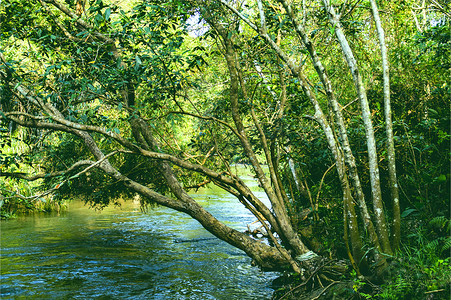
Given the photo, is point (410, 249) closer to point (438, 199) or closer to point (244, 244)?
point (438, 199)

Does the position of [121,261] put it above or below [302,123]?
below

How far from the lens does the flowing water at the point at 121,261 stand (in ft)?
24.1

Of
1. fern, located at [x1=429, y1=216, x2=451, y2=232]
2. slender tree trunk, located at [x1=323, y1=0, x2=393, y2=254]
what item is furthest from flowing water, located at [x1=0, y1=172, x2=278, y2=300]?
fern, located at [x1=429, y1=216, x2=451, y2=232]

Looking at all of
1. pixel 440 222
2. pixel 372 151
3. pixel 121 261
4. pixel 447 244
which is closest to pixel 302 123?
pixel 372 151

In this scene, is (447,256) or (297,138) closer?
(447,256)

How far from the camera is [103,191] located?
1012 centimetres

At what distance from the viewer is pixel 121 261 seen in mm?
9617

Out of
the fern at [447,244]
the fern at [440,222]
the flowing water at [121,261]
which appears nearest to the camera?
the fern at [447,244]

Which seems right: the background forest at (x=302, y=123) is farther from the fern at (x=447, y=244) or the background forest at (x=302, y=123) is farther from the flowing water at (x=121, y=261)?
the flowing water at (x=121, y=261)

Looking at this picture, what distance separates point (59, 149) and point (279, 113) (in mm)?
6344

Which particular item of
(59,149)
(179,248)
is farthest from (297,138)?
(59,149)

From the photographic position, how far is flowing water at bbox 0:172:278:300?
733 cm

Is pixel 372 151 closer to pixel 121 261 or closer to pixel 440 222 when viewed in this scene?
pixel 440 222

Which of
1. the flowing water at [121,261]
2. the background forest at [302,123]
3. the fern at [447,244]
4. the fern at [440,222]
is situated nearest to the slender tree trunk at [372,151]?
the background forest at [302,123]
